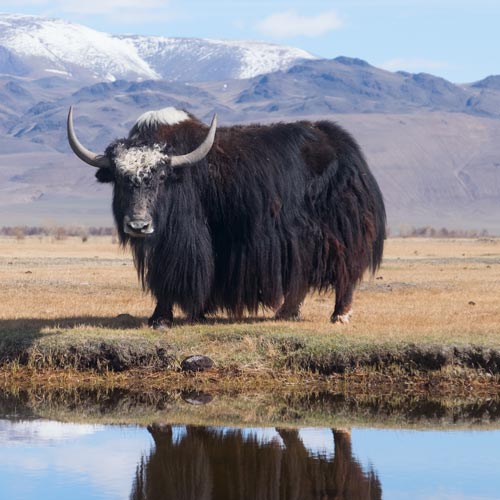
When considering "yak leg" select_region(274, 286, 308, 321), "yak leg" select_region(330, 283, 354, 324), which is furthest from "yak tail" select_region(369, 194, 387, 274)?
"yak leg" select_region(274, 286, 308, 321)

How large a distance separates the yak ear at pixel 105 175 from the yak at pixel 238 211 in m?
0.01

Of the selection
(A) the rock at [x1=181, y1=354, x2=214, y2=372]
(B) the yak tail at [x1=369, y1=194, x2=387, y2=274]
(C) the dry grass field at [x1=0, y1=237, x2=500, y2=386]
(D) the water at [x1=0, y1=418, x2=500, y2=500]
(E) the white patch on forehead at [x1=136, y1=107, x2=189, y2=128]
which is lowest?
(D) the water at [x1=0, y1=418, x2=500, y2=500]

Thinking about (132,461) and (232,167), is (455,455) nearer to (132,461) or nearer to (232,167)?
(132,461)

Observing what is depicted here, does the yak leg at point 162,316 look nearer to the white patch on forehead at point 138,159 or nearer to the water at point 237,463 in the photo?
the white patch on forehead at point 138,159

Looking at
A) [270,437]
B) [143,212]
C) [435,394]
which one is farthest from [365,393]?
[143,212]

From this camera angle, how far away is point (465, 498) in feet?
30.1

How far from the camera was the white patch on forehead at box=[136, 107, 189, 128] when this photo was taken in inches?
576

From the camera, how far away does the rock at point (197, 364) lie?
13.5m

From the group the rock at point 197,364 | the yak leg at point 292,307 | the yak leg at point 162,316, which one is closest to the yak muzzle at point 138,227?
the yak leg at point 162,316

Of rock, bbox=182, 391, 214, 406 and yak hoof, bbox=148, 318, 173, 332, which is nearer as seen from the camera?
rock, bbox=182, 391, 214, 406

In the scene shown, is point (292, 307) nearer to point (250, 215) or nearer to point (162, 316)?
point (250, 215)

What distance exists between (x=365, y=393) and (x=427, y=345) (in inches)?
38.5

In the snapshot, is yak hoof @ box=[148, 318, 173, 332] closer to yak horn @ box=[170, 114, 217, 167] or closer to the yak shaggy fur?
the yak shaggy fur

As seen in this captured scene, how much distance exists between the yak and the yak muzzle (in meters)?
0.01
